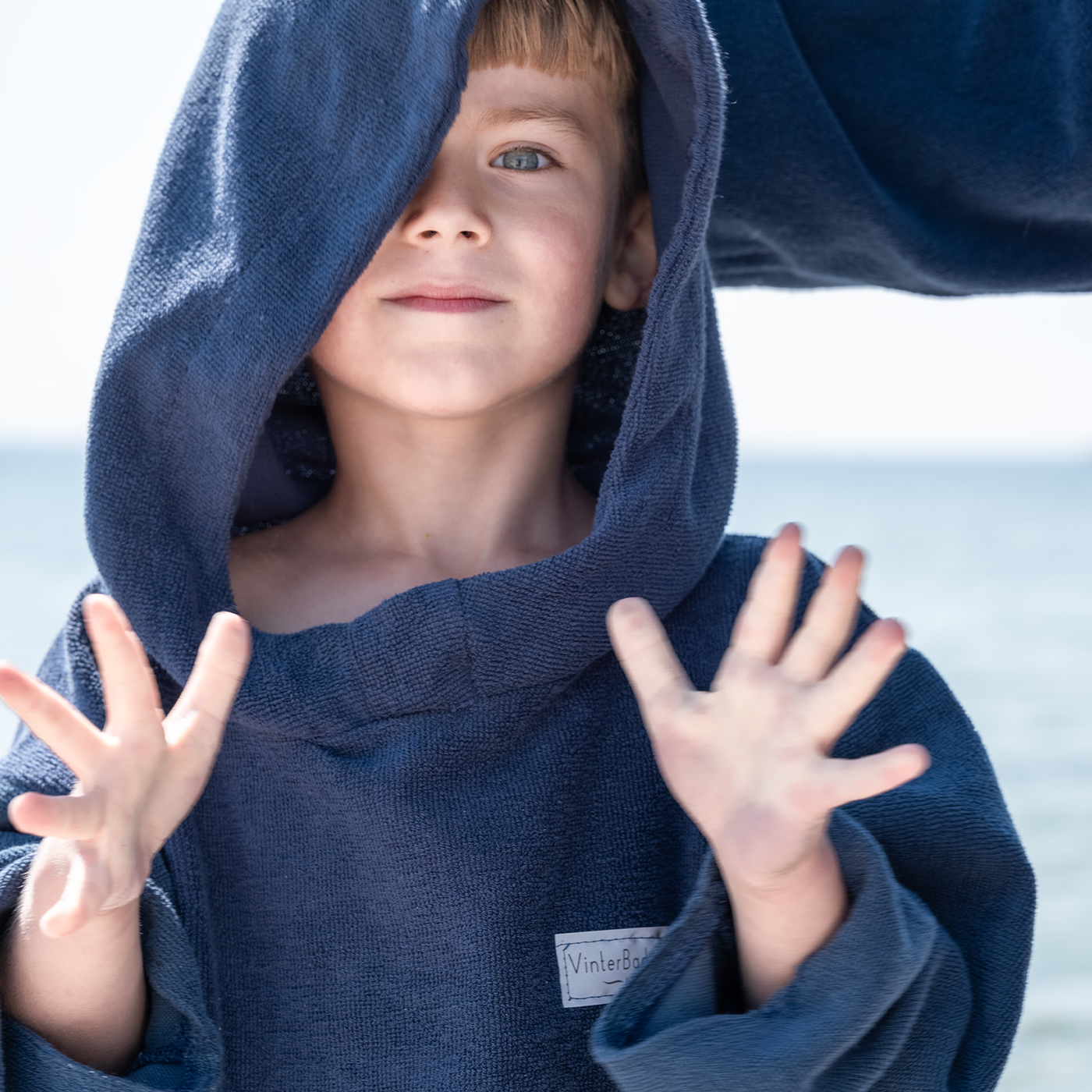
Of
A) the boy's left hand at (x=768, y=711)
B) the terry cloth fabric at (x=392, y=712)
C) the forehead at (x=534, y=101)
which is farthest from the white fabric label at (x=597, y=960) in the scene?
the forehead at (x=534, y=101)

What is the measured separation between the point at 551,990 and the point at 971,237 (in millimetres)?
907

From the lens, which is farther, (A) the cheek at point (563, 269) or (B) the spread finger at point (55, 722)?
(A) the cheek at point (563, 269)

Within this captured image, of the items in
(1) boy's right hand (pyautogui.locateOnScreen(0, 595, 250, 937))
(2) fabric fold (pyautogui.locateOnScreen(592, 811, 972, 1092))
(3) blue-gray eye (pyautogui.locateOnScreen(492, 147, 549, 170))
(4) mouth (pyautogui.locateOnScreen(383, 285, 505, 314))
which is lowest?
(2) fabric fold (pyautogui.locateOnScreen(592, 811, 972, 1092))

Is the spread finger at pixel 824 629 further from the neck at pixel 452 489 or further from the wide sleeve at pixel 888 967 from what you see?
A: the neck at pixel 452 489

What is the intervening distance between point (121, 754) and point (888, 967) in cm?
56

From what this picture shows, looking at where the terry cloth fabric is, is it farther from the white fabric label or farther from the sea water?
the sea water

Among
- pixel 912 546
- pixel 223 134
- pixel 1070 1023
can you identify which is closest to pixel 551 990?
pixel 223 134

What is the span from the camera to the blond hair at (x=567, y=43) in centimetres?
130

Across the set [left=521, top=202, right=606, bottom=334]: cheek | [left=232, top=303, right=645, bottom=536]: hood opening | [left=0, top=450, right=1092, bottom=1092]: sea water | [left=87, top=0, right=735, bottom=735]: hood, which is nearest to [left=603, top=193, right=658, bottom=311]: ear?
[left=232, top=303, right=645, bottom=536]: hood opening

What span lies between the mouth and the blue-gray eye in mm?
142

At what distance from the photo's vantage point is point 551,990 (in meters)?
1.13

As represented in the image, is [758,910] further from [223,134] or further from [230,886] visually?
[223,134]

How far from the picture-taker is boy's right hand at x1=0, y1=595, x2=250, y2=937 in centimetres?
84

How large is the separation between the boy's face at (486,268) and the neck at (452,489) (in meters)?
0.08
